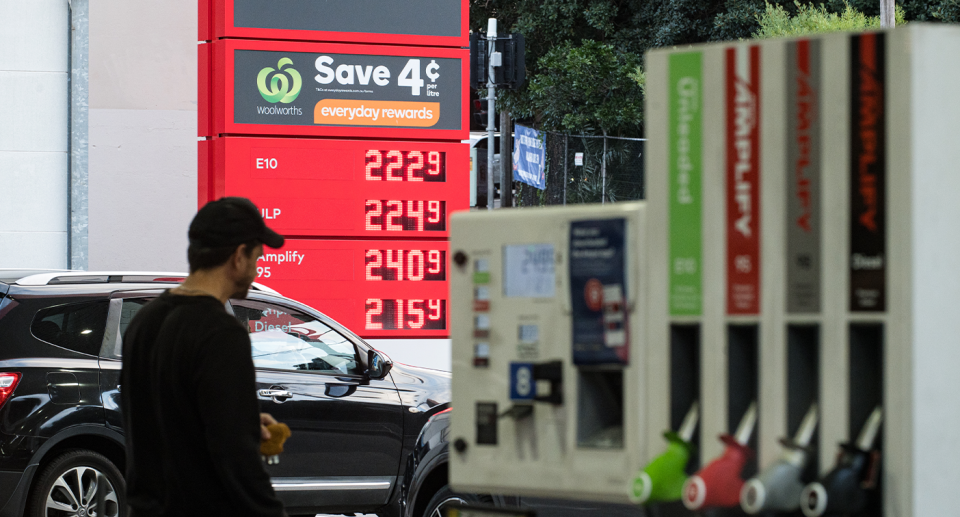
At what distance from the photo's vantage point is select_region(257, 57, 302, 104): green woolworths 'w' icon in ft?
35.6

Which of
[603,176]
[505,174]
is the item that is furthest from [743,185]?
[603,176]

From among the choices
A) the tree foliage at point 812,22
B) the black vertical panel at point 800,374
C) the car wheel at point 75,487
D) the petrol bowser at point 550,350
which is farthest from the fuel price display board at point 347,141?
the tree foliage at point 812,22

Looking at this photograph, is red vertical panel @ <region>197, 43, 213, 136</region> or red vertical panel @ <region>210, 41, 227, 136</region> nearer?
red vertical panel @ <region>210, 41, 227, 136</region>

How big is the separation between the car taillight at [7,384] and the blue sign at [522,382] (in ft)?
18.2

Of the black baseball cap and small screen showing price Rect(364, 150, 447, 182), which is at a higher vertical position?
small screen showing price Rect(364, 150, 447, 182)

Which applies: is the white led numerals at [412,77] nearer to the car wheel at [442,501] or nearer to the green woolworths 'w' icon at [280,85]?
the green woolworths 'w' icon at [280,85]

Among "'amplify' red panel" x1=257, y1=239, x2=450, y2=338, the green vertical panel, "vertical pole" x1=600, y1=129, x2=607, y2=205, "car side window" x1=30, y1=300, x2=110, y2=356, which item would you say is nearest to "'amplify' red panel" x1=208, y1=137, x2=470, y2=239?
"'amplify' red panel" x1=257, y1=239, x2=450, y2=338

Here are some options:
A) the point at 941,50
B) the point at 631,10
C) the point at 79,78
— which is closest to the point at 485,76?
the point at 79,78

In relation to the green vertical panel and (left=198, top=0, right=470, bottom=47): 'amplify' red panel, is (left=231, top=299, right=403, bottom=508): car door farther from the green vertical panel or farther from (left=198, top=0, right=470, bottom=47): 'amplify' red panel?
the green vertical panel

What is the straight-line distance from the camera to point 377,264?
434 inches

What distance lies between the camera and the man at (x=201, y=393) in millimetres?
3475

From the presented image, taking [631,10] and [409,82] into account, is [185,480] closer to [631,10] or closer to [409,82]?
[409,82]

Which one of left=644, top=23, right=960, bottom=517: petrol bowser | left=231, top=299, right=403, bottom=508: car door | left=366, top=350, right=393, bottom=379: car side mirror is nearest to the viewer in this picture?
left=644, top=23, right=960, bottom=517: petrol bowser

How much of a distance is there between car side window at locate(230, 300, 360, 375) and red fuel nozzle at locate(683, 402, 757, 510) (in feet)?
19.9
